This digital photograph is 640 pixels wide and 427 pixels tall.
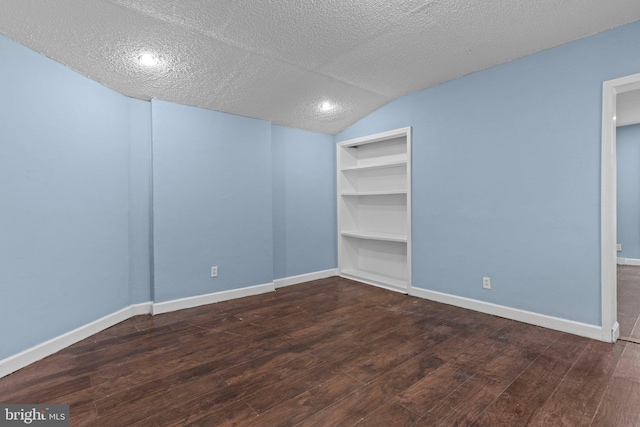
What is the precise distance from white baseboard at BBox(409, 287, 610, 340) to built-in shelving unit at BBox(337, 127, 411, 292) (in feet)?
1.44

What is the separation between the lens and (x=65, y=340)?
7.97 feet

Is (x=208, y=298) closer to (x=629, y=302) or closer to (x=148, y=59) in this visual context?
(x=148, y=59)

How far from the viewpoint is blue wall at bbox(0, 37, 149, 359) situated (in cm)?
209

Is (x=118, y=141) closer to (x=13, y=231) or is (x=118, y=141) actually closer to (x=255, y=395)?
(x=13, y=231)

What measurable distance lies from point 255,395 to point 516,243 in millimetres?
2626

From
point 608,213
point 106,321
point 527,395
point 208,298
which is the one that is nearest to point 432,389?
point 527,395

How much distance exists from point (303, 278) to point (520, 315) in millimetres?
2695

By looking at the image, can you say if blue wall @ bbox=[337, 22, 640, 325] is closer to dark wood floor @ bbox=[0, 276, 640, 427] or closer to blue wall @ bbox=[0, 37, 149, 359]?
dark wood floor @ bbox=[0, 276, 640, 427]

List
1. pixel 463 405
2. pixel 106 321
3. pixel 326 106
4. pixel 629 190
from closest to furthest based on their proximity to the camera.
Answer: pixel 463 405 < pixel 106 321 < pixel 326 106 < pixel 629 190

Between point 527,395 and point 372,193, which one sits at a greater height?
point 372,193

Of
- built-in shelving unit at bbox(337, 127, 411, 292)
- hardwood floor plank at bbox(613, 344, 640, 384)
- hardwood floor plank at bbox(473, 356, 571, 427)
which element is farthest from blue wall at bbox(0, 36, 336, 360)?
hardwood floor plank at bbox(613, 344, 640, 384)

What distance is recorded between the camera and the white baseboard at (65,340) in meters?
2.06

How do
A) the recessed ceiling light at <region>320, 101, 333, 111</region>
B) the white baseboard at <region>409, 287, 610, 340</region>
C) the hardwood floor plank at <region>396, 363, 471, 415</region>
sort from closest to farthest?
the hardwood floor plank at <region>396, 363, 471, 415</region> → the white baseboard at <region>409, 287, 610, 340</region> → the recessed ceiling light at <region>320, 101, 333, 111</region>

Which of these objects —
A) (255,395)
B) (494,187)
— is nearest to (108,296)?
(255,395)
